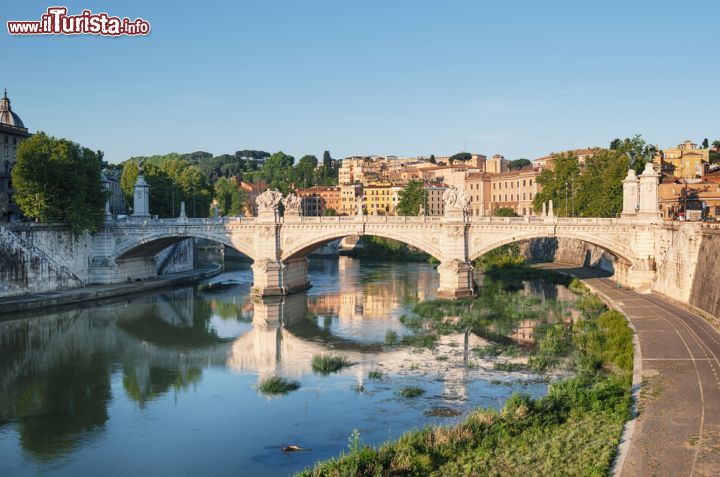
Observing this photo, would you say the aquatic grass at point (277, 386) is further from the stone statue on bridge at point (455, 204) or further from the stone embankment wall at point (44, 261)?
the stone embankment wall at point (44, 261)

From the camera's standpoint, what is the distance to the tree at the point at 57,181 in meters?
38.8

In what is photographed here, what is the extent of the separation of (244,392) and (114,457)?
577 cm

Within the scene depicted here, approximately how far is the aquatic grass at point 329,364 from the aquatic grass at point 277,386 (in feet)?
5.95

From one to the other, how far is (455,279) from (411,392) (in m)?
17.9

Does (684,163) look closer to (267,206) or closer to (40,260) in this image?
(267,206)

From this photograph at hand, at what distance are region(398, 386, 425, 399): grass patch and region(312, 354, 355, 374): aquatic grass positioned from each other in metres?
3.57

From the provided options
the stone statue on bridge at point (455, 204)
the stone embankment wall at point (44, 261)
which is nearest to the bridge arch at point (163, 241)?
the stone embankment wall at point (44, 261)

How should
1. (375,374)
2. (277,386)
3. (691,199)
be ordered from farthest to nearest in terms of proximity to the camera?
1. (691,199)
2. (375,374)
3. (277,386)

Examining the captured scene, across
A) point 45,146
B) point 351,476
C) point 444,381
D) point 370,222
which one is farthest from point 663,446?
point 45,146

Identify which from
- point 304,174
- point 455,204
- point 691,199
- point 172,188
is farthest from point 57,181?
point 304,174

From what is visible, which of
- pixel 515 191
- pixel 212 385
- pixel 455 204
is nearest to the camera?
pixel 212 385

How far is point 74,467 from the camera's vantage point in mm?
16312

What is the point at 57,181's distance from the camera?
130ft

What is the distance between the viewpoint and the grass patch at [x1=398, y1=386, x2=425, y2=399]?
→ 21.0 meters
